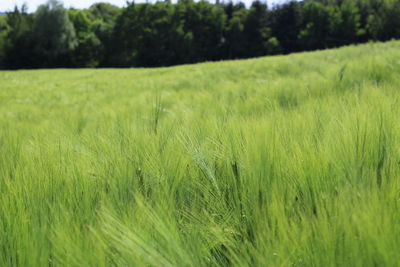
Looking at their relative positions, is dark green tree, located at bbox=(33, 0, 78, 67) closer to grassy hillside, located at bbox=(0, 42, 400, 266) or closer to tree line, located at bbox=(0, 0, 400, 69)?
tree line, located at bbox=(0, 0, 400, 69)

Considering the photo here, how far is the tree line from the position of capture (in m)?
40.3

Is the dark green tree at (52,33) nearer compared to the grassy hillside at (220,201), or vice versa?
the grassy hillside at (220,201)

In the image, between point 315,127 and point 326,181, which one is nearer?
point 326,181

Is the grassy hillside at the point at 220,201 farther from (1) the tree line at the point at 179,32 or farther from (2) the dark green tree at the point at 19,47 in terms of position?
(2) the dark green tree at the point at 19,47

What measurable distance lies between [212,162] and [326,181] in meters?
0.28

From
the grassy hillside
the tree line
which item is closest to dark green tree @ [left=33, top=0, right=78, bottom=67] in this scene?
the tree line

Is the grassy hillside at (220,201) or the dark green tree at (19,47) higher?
the dark green tree at (19,47)

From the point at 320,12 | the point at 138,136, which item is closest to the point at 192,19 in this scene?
the point at 320,12

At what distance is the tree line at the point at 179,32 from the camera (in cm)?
4031

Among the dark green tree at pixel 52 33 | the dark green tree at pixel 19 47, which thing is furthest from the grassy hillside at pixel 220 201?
the dark green tree at pixel 19 47

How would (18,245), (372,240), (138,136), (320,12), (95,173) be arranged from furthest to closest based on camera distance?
(320,12) < (138,136) < (95,173) < (18,245) < (372,240)

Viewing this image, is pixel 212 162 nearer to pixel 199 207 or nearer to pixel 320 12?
pixel 199 207

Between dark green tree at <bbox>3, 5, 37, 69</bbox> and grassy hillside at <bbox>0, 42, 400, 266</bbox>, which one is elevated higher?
dark green tree at <bbox>3, 5, 37, 69</bbox>

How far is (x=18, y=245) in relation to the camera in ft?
1.68
